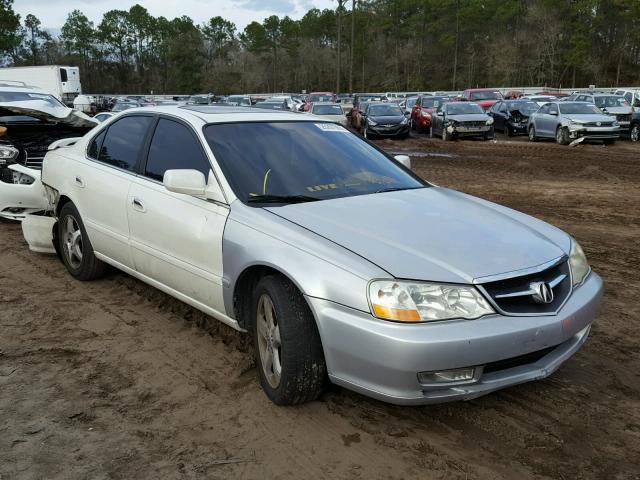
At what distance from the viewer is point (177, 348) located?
413cm

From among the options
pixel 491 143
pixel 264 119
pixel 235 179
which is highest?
pixel 264 119

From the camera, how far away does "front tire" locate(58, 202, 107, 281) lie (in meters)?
5.26

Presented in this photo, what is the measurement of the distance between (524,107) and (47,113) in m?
20.3

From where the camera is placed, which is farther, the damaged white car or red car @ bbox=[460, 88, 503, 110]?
red car @ bbox=[460, 88, 503, 110]

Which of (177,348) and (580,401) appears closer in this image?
(580,401)

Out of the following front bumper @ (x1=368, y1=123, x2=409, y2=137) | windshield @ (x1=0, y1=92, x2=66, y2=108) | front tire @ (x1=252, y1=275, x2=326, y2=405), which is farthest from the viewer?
front bumper @ (x1=368, y1=123, x2=409, y2=137)

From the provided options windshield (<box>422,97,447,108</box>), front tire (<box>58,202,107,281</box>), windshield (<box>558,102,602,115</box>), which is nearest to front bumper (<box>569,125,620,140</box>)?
windshield (<box>558,102,602,115</box>)

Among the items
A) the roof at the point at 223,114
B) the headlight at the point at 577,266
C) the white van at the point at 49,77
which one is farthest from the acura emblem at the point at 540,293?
the white van at the point at 49,77

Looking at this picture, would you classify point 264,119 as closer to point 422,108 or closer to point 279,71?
point 422,108

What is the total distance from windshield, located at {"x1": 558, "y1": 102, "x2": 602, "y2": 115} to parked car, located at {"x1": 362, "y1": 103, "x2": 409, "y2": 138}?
5.66 meters

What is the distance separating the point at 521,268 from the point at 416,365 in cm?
76

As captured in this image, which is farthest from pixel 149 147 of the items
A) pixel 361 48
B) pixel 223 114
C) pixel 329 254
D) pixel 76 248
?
pixel 361 48

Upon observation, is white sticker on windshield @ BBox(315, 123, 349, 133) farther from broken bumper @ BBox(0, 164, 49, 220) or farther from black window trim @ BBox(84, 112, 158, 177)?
broken bumper @ BBox(0, 164, 49, 220)

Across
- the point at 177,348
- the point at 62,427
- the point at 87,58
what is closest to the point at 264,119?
the point at 177,348
